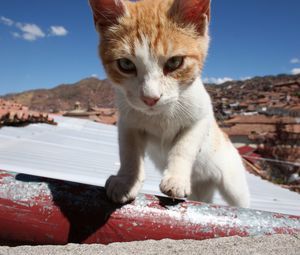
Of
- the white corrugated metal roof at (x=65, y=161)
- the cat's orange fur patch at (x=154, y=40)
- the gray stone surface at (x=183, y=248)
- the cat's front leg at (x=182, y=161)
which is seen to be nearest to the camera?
the gray stone surface at (x=183, y=248)

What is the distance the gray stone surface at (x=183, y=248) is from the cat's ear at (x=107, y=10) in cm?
117

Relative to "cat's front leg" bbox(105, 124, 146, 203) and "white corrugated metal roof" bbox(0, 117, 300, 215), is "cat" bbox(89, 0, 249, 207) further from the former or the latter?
"white corrugated metal roof" bbox(0, 117, 300, 215)

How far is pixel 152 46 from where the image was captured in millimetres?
1665

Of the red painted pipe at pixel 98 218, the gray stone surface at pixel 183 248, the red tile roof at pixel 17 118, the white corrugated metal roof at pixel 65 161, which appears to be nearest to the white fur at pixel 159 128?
the red painted pipe at pixel 98 218

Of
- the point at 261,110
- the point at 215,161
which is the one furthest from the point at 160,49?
the point at 261,110

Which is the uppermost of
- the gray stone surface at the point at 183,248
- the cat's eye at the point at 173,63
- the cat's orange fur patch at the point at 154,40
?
the cat's orange fur patch at the point at 154,40

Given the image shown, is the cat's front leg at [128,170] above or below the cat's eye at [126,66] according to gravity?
below

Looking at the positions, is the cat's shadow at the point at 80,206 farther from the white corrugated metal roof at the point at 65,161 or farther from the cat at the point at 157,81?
the white corrugated metal roof at the point at 65,161

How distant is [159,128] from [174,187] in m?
0.43

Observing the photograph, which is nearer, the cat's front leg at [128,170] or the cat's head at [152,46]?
the cat's front leg at [128,170]

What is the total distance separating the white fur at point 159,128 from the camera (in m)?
1.61

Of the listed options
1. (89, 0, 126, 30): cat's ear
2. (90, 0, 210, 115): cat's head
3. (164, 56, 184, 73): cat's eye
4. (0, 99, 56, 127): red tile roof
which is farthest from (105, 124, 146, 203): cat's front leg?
(0, 99, 56, 127): red tile roof

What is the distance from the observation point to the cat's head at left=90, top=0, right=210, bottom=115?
1.65 metres

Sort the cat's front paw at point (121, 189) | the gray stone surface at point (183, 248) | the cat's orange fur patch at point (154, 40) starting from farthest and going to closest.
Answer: the cat's orange fur patch at point (154, 40) < the cat's front paw at point (121, 189) < the gray stone surface at point (183, 248)
